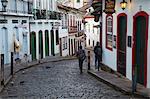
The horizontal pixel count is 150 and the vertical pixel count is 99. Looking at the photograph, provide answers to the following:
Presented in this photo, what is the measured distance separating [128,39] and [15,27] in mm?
14770

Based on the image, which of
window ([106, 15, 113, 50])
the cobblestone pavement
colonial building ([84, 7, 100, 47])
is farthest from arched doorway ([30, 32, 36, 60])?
colonial building ([84, 7, 100, 47])

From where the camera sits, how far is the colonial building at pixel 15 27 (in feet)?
93.1

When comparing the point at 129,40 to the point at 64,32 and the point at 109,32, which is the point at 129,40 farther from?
the point at 64,32

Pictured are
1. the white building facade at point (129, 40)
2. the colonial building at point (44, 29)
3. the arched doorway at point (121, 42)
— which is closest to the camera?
the white building facade at point (129, 40)

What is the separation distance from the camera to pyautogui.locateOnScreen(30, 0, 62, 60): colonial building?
1465 inches

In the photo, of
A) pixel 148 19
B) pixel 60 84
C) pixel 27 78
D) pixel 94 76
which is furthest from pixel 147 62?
pixel 27 78

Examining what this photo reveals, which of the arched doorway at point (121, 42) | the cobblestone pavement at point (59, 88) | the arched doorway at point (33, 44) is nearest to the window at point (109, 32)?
the arched doorway at point (121, 42)

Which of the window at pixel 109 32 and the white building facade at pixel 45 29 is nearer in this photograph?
the window at pixel 109 32

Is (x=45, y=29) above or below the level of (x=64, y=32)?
above

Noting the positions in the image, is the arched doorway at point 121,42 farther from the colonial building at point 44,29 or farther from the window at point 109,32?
the colonial building at point 44,29

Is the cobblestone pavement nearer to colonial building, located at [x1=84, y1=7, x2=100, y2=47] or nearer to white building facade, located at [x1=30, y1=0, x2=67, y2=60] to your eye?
white building facade, located at [x1=30, y1=0, x2=67, y2=60]

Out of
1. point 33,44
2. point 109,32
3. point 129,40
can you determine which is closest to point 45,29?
point 33,44

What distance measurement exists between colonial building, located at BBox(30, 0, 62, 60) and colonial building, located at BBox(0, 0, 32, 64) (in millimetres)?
1807

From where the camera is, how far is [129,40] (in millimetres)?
18062
